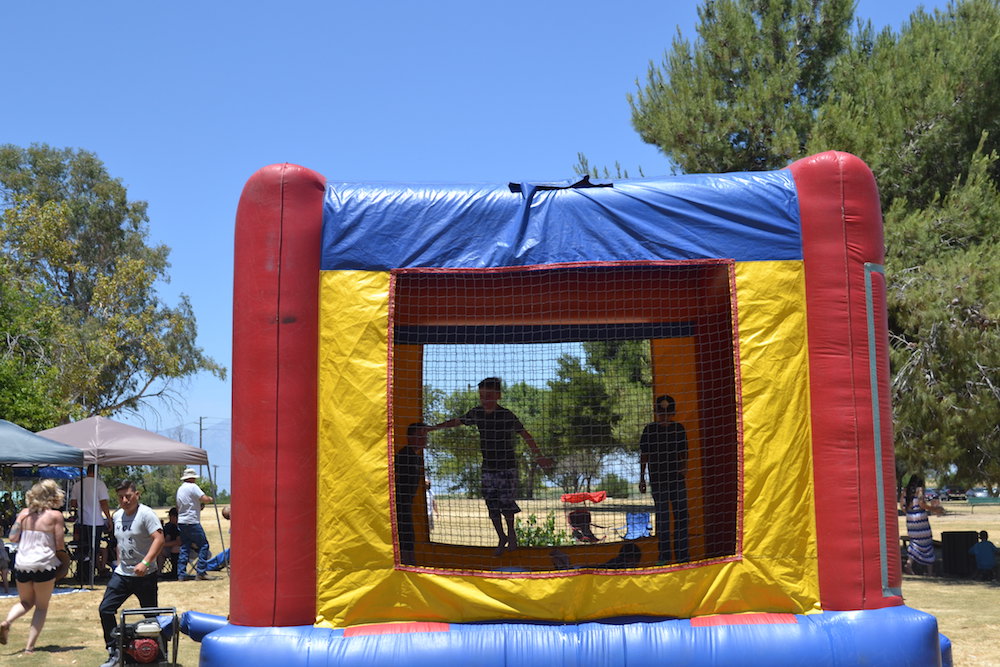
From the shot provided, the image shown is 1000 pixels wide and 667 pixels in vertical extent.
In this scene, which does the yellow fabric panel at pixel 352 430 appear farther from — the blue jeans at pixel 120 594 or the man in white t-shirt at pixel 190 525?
the man in white t-shirt at pixel 190 525

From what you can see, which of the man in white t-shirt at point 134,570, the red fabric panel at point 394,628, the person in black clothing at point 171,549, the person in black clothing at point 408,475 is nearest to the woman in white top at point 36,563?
the man in white t-shirt at point 134,570

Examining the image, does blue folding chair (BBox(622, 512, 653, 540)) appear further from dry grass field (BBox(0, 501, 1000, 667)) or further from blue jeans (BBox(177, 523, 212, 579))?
blue jeans (BBox(177, 523, 212, 579))

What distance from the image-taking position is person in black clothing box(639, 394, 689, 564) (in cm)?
562

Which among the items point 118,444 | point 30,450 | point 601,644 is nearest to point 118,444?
point 118,444

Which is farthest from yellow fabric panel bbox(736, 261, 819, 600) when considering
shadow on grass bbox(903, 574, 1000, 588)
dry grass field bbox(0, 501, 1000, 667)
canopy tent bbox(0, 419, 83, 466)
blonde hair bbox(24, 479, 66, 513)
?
shadow on grass bbox(903, 574, 1000, 588)

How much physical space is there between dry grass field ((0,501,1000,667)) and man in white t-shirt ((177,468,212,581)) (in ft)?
1.13

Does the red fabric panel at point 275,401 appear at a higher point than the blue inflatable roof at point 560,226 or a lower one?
lower

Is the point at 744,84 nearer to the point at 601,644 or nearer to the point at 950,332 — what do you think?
the point at 950,332

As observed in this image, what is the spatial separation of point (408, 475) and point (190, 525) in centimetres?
829

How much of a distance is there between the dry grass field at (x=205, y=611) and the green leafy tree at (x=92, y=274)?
14252 millimetres

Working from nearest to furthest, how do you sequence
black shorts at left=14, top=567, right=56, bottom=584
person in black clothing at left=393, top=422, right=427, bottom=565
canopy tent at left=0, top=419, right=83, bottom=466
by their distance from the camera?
person in black clothing at left=393, top=422, right=427, bottom=565, black shorts at left=14, top=567, right=56, bottom=584, canopy tent at left=0, top=419, right=83, bottom=466

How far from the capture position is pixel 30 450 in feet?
35.0

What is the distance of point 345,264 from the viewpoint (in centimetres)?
475

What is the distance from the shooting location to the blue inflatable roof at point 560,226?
4.78 metres
